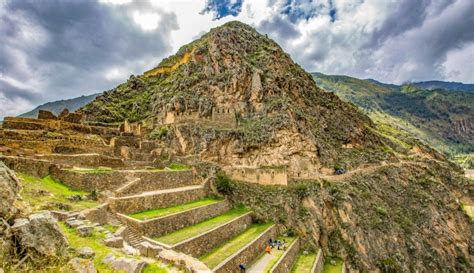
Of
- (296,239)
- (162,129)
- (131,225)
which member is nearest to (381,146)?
(296,239)

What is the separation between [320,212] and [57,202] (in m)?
20.4

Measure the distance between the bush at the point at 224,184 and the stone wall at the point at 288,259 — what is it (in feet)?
20.4

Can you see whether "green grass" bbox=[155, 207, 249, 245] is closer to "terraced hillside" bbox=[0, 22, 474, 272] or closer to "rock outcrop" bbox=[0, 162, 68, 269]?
"terraced hillside" bbox=[0, 22, 474, 272]

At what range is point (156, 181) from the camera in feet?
56.7

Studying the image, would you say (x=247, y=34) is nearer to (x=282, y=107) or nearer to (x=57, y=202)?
(x=282, y=107)

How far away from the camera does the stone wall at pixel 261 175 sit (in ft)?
80.4

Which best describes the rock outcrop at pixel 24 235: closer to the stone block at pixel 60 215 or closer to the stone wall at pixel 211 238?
the stone block at pixel 60 215

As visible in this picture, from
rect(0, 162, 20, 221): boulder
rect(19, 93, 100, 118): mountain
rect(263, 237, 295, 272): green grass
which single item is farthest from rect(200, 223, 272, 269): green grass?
rect(19, 93, 100, 118): mountain

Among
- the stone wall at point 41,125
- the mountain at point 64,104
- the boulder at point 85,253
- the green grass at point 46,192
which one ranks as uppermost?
the mountain at point 64,104

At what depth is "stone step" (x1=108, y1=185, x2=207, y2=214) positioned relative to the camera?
13008 millimetres

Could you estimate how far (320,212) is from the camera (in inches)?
972

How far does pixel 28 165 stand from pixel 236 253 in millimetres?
10484

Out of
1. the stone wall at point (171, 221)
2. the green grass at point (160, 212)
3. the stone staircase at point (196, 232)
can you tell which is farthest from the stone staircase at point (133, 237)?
the green grass at point (160, 212)


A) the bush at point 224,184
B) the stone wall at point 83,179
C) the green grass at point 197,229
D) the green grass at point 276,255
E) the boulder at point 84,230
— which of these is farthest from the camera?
the bush at point 224,184
